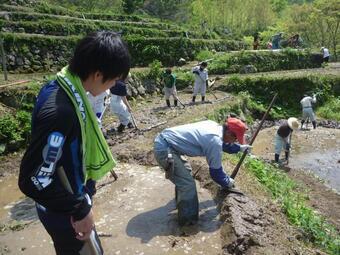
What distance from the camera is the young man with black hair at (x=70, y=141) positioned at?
211 centimetres

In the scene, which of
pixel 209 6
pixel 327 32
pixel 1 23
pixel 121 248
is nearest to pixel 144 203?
pixel 121 248

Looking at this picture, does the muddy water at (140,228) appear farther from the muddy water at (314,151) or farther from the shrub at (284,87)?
the shrub at (284,87)

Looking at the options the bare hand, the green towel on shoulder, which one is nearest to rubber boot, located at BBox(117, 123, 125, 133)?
the green towel on shoulder

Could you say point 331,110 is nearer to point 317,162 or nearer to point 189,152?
point 317,162

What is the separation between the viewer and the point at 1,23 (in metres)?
17.8

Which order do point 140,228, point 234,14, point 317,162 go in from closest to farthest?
point 140,228
point 317,162
point 234,14

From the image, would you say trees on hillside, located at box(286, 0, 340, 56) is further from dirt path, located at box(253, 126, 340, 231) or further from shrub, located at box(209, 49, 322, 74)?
dirt path, located at box(253, 126, 340, 231)

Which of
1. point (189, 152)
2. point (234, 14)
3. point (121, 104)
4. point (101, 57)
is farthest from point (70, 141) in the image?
point (234, 14)

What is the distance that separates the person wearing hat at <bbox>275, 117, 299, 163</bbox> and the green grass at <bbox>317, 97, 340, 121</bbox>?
23.9 feet

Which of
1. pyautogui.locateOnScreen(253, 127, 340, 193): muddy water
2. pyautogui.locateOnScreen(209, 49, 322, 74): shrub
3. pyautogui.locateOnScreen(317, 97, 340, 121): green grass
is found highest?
pyautogui.locateOnScreen(209, 49, 322, 74): shrub

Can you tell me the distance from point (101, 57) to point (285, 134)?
10089 mm

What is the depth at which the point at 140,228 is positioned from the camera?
18.6 ft

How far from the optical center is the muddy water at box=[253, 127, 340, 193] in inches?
464

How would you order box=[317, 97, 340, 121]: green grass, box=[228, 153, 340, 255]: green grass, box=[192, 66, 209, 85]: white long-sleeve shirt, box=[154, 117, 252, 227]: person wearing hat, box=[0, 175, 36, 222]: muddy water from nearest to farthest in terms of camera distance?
1. box=[154, 117, 252, 227]: person wearing hat
2. box=[228, 153, 340, 255]: green grass
3. box=[0, 175, 36, 222]: muddy water
4. box=[192, 66, 209, 85]: white long-sleeve shirt
5. box=[317, 97, 340, 121]: green grass
